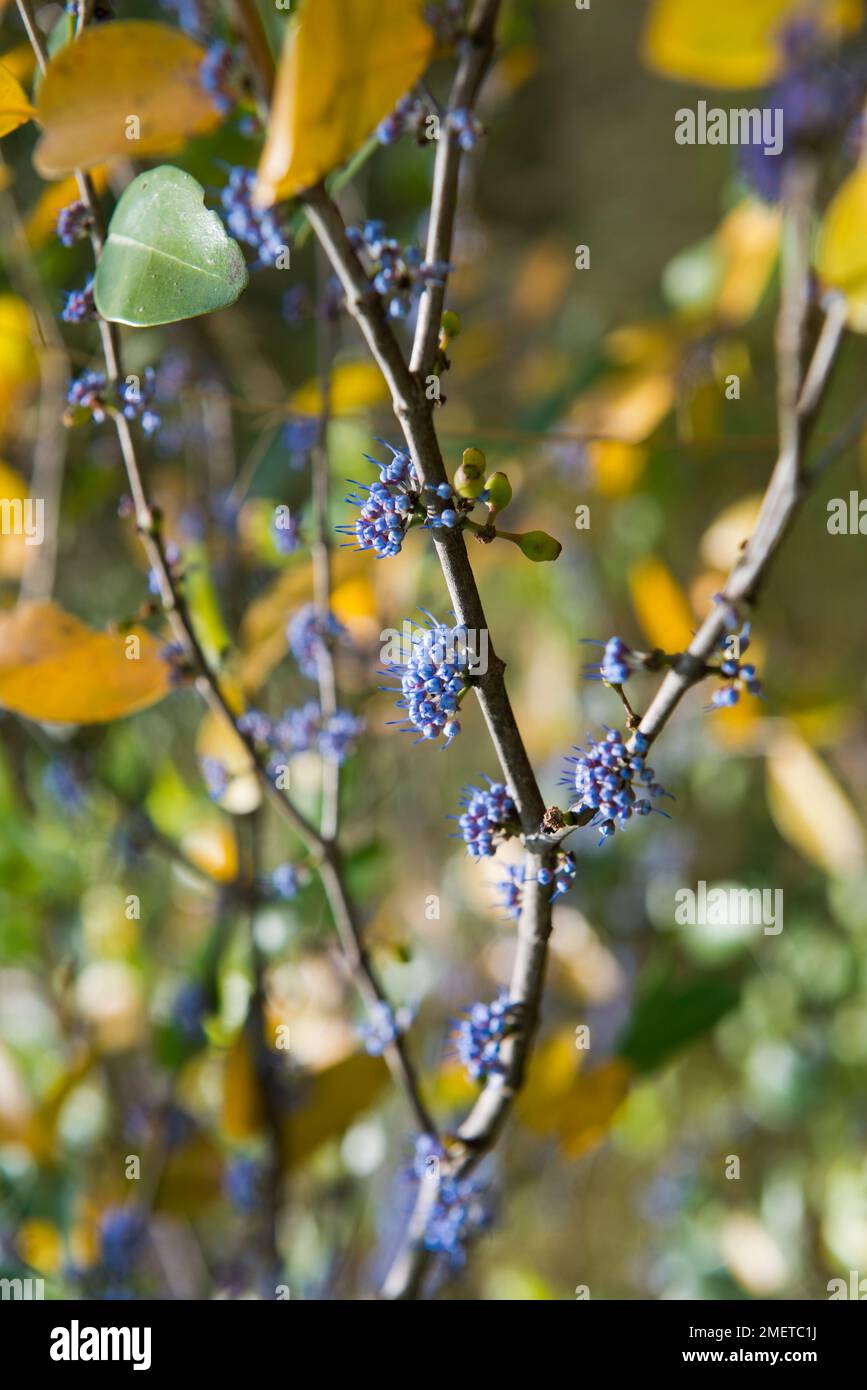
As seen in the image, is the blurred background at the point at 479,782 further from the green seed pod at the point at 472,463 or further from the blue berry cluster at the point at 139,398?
the green seed pod at the point at 472,463

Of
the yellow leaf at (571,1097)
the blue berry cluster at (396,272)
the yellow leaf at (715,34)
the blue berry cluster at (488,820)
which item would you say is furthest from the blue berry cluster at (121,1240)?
the yellow leaf at (715,34)

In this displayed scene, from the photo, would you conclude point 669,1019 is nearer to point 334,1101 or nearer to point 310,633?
point 334,1101

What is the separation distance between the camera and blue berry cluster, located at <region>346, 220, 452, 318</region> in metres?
0.37

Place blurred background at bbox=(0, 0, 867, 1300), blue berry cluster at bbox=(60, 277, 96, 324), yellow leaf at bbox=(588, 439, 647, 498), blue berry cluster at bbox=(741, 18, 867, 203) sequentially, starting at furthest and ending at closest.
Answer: yellow leaf at bbox=(588, 439, 647, 498) → blurred background at bbox=(0, 0, 867, 1300) → blue berry cluster at bbox=(741, 18, 867, 203) → blue berry cluster at bbox=(60, 277, 96, 324)

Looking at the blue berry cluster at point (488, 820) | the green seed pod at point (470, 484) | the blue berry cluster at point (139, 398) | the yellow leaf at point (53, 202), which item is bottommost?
the blue berry cluster at point (488, 820)

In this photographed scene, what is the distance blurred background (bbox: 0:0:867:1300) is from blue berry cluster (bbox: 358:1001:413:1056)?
31 mm

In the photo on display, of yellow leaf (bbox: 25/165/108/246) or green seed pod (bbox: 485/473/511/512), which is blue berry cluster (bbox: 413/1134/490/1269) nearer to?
green seed pod (bbox: 485/473/511/512)

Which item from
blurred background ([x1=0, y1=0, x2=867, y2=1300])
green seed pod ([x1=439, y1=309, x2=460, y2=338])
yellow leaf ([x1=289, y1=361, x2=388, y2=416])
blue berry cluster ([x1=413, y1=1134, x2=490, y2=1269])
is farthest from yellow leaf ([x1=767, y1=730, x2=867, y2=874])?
green seed pod ([x1=439, y1=309, x2=460, y2=338])

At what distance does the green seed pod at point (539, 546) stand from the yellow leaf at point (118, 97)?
0.62ft

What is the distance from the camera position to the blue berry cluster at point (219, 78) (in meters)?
0.38

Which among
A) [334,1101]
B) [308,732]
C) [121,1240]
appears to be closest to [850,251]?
[308,732]

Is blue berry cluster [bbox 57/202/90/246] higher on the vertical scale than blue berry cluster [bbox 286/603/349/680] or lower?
higher

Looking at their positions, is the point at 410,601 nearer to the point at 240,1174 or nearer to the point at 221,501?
the point at 221,501
